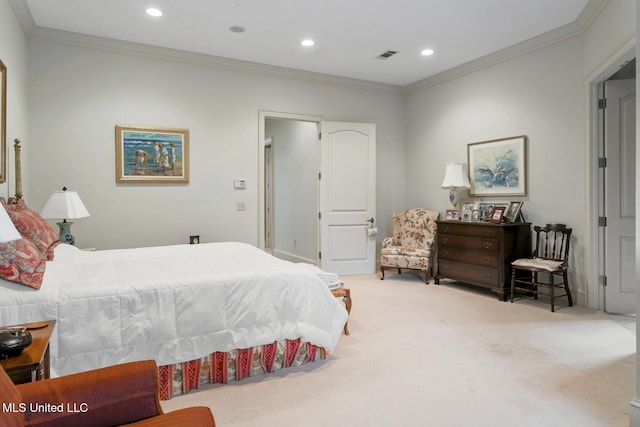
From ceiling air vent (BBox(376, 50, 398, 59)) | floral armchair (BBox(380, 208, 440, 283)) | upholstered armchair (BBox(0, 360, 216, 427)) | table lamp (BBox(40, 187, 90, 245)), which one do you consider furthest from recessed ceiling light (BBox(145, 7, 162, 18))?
floral armchair (BBox(380, 208, 440, 283))

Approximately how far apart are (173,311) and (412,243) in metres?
4.04

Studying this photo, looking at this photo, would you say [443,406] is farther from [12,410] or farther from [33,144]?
[33,144]

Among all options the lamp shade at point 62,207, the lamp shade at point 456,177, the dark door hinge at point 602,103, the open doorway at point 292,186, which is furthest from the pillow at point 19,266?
the dark door hinge at point 602,103

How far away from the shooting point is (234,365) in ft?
8.02

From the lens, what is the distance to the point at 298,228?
6.95 metres

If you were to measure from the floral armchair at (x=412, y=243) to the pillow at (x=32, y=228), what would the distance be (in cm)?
388

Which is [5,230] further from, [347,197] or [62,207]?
[347,197]

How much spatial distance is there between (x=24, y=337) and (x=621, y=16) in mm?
4258

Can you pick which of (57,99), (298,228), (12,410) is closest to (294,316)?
(12,410)

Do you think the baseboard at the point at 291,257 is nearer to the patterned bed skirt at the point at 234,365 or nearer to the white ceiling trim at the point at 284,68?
the white ceiling trim at the point at 284,68

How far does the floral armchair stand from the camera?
529cm

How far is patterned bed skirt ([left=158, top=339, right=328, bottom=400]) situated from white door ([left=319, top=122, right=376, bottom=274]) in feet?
9.73

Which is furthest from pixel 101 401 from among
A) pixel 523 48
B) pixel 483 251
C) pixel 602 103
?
pixel 523 48

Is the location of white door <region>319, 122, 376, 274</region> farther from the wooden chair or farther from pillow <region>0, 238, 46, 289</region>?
pillow <region>0, 238, 46, 289</region>
